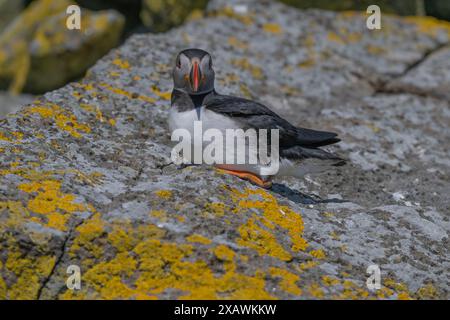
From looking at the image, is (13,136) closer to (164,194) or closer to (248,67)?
(164,194)

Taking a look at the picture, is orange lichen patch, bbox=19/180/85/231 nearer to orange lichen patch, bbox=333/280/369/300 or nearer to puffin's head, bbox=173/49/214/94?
puffin's head, bbox=173/49/214/94

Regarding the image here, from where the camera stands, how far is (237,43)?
835cm

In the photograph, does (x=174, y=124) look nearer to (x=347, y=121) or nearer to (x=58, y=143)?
(x=58, y=143)

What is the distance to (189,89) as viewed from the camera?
5.79 m

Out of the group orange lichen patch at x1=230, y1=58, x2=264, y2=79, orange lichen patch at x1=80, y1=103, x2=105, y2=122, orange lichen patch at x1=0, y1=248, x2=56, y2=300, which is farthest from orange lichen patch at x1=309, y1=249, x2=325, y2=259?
orange lichen patch at x1=230, y1=58, x2=264, y2=79

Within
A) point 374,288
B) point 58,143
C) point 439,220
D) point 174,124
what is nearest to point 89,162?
point 58,143

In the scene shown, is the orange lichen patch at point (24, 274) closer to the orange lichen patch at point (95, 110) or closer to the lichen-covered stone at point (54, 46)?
the orange lichen patch at point (95, 110)

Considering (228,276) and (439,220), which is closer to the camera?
(228,276)

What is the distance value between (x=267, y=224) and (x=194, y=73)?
161 cm

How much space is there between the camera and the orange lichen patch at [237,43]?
8289 mm

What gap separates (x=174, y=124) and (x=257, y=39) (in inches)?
124

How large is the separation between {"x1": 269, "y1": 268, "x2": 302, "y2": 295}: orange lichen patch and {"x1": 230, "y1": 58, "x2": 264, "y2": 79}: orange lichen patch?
12.7 feet

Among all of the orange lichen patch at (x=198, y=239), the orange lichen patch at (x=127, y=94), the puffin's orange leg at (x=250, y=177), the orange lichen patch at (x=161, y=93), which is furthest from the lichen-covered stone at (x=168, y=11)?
the orange lichen patch at (x=198, y=239)

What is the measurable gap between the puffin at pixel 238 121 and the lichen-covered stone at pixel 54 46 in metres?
5.08
